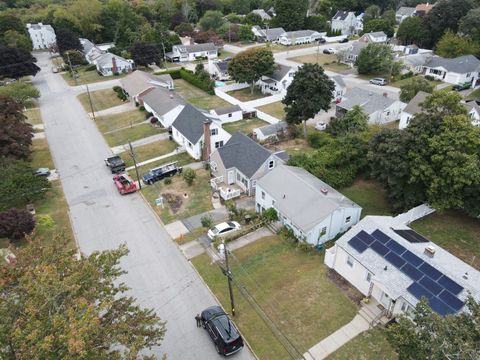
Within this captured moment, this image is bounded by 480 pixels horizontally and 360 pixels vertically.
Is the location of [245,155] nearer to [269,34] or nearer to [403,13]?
[269,34]

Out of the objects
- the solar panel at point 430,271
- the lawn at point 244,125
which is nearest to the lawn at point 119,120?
the lawn at point 244,125

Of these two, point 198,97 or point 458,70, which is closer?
point 198,97

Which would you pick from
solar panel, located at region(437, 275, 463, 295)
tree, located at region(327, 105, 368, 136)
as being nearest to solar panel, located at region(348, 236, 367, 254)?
solar panel, located at region(437, 275, 463, 295)

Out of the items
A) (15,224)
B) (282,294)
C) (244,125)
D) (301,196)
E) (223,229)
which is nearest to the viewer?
(282,294)

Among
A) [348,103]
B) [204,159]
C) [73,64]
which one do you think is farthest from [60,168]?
[73,64]

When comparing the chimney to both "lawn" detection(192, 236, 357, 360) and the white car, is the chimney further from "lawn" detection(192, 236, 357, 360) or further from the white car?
"lawn" detection(192, 236, 357, 360)

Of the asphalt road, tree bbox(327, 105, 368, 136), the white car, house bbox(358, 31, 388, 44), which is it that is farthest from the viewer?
house bbox(358, 31, 388, 44)

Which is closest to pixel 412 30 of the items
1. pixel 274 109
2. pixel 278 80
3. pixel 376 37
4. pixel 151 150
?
pixel 376 37

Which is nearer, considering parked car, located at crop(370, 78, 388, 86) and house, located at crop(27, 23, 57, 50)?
parked car, located at crop(370, 78, 388, 86)
